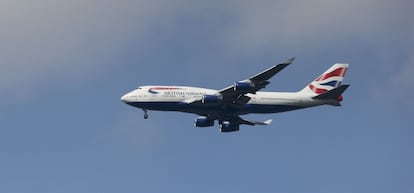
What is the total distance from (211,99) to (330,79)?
60.8 feet

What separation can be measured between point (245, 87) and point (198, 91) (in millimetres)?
7741

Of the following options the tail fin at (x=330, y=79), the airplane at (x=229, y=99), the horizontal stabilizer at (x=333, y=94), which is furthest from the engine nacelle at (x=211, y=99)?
the tail fin at (x=330, y=79)

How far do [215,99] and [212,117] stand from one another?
7605 millimetres

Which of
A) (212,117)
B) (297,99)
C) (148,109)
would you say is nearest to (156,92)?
(148,109)

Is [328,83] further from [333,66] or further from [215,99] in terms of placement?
[215,99]

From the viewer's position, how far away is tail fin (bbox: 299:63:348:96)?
4838 inches

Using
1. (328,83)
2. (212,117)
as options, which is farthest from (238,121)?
(328,83)

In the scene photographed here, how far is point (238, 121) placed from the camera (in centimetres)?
12306

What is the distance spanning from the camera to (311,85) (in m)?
123

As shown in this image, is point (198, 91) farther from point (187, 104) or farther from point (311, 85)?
point (311, 85)

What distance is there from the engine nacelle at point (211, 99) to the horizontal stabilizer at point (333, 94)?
1235 centimetres

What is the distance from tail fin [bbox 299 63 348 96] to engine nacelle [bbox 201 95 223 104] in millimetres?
14027

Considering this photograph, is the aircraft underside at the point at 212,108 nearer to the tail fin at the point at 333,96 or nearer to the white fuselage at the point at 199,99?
the white fuselage at the point at 199,99

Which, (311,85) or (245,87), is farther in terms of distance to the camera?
(311,85)
